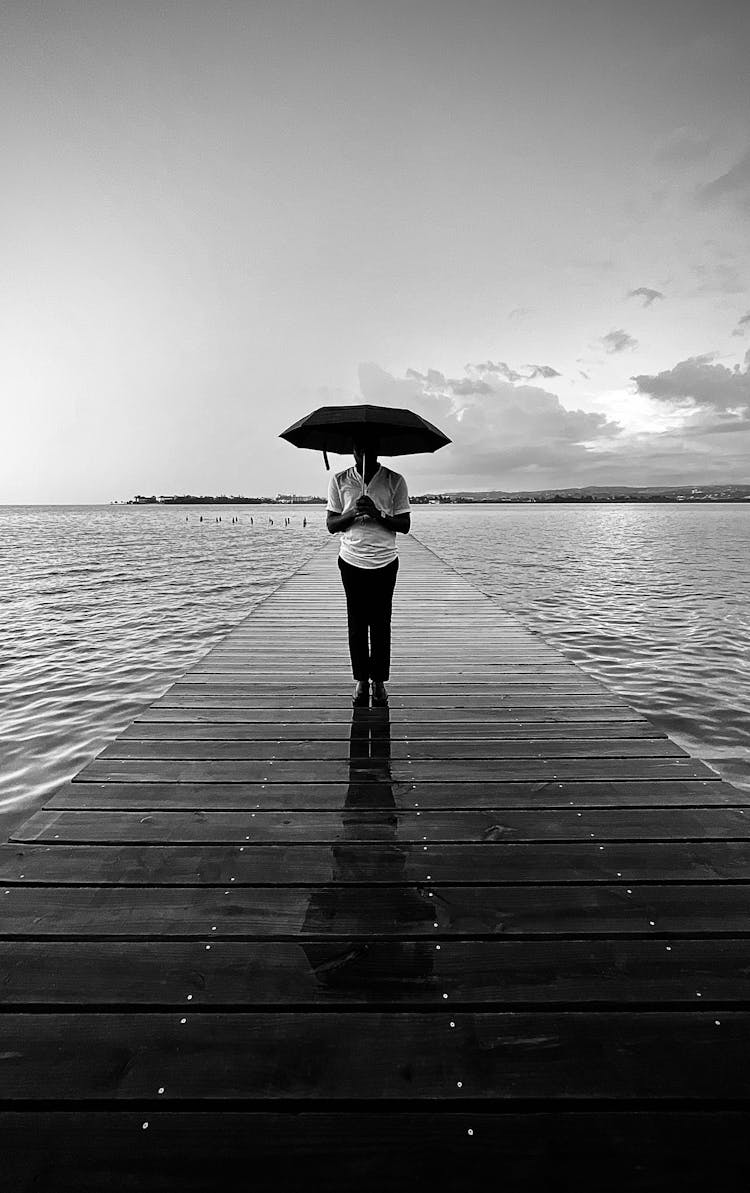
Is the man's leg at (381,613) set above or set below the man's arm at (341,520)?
below

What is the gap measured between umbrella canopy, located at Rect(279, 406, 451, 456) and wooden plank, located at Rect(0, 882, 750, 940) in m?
2.85

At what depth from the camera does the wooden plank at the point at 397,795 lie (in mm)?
3029

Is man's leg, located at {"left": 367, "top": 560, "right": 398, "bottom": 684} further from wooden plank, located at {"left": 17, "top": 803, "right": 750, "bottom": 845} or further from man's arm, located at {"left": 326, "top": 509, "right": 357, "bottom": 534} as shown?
wooden plank, located at {"left": 17, "top": 803, "right": 750, "bottom": 845}

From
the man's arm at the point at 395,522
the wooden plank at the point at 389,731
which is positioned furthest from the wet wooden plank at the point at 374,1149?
the man's arm at the point at 395,522

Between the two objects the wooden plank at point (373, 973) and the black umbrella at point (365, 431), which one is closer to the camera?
the wooden plank at point (373, 973)

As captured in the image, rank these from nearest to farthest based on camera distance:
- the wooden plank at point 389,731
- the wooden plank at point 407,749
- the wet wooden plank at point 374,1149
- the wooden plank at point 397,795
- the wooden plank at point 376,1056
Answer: the wet wooden plank at point 374,1149
the wooden plank at point 376,1056
the wooden plank at point 397,795
the wooden plank at point 407,749
the wooden plank at point 389,731

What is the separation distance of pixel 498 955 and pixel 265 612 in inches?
294

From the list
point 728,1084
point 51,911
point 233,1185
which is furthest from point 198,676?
point 728,1084

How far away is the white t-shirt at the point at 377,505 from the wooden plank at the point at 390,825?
1836 mm

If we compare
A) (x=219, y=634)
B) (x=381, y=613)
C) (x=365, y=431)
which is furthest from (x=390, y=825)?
(x=219, y=634)

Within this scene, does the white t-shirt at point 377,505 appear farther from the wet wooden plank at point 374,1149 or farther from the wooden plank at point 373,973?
the wet wooden plank at point 374,1149

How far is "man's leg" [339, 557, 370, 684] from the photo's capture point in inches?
167

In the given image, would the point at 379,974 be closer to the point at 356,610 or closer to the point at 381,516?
the point at 356,610

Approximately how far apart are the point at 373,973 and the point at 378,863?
0.63m
